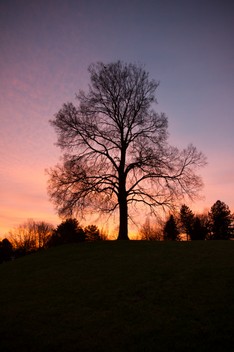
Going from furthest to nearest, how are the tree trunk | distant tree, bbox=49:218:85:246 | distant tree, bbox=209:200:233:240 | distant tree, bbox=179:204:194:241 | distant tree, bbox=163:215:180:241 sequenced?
1. distant tree, bbox=179:204:194:241
2. distant tree, bbox=163:215:180:241
3. distant tree, bbox=49:218:85:246
4. distant tree, bbox=209:200:233:240
5. the tree trunk

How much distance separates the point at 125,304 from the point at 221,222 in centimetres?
6278

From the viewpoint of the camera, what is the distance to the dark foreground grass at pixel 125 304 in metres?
7.30

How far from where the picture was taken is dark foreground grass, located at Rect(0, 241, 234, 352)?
7.30 meters

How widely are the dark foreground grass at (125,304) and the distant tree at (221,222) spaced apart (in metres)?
53.4

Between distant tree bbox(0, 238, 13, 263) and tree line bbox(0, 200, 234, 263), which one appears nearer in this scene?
tree line bbox(0, 200, 234, 263)

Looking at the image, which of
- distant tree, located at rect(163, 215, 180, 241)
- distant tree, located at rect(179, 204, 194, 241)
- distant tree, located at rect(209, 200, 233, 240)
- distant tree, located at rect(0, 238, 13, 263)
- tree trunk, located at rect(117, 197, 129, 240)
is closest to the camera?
tree trunk, located at rect(117, 197, 129, 240)

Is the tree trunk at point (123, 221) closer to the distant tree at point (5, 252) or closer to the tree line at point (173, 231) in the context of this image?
the tree line at point (173, 231)

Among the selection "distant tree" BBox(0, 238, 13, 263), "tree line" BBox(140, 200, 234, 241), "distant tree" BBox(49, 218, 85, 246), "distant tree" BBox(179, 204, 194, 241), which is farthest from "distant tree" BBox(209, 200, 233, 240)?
"distant tree" BBox(0, 238, 13, 263)

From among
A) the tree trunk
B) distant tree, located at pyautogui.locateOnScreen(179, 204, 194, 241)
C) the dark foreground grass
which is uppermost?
distant tree, located at pyautogui.locateOnScreen(179, 204, 194, 241)

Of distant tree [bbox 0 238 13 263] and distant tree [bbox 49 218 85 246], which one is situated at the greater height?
distant tree [bbox 49 218 85 246]

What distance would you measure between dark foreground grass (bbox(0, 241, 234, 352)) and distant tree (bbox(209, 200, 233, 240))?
53383mm

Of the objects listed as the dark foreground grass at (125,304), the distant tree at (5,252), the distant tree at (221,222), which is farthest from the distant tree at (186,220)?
the dark foreground grass at (125,304)

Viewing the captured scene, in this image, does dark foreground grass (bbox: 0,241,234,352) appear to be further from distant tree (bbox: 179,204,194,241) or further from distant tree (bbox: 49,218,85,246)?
distant tree (bbox: 179,204,194,241)

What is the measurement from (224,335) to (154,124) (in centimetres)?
2069
